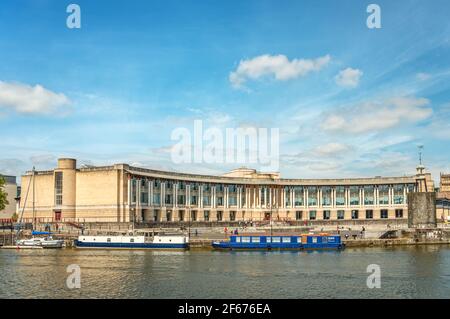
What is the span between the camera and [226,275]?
55781 mm

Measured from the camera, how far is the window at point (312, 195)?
161625 millimetres

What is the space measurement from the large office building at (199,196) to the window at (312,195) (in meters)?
0.18

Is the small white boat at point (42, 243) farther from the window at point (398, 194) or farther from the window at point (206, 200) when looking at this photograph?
the window at point (398, 194)

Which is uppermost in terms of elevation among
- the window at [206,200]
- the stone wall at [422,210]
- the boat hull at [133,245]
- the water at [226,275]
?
the window at [206,200]

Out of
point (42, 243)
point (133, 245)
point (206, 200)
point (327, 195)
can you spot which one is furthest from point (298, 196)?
point (42, 243)

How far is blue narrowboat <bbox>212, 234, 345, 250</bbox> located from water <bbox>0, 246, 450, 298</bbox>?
6462mm

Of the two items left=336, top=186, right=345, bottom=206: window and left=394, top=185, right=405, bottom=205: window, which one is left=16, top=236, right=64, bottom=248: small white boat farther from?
left=394, top=185, right=405, bottom=205: window

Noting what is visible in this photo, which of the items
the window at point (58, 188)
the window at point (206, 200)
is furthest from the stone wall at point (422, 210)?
the window at point (58, 188)

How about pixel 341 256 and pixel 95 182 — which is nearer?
pixel 341 256
